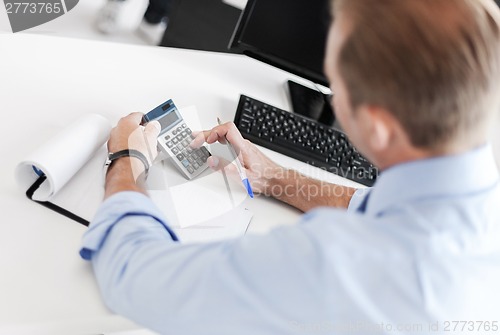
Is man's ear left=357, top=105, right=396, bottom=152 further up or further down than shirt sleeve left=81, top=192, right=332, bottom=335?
further up

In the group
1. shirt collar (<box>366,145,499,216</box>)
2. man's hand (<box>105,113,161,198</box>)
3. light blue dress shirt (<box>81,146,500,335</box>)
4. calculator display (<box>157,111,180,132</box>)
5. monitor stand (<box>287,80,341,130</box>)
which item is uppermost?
shirt collar (<box>366,145,499,216</box>)

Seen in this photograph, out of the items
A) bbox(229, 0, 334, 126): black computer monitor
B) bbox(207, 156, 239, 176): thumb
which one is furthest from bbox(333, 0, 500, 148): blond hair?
bbox(229, 0, 334, 126): black computer monitor

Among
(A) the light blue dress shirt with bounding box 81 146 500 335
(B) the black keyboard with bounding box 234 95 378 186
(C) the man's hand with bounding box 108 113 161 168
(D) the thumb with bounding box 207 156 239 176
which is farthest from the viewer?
(B) the black keyboard with bounding box 234 95 378 186

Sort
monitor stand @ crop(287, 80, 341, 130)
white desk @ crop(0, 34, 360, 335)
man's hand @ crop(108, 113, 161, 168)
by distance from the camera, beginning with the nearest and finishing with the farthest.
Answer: white desk @ crop(0, 34, 360, 335)
man's hand @ crop(108, 113, 161, 168)
monitor stand @ crop(287, 80, 341, 130)

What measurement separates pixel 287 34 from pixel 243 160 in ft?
1.10

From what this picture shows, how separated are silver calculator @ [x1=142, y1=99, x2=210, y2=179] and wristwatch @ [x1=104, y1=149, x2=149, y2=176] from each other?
0.25 ft

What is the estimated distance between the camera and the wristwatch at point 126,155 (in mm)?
946

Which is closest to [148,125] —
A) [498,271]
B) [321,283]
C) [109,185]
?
[109,185]

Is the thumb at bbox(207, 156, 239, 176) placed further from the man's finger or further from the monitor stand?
the monitor stand

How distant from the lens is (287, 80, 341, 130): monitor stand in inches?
53.1

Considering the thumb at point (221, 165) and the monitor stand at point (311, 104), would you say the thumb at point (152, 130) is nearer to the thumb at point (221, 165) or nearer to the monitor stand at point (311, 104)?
the thumb at point (221, 165)

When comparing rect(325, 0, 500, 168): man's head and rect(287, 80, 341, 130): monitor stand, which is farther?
rect(287, 80, 341, 130): monitor stand

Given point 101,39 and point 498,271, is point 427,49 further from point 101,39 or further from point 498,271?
point 101,39

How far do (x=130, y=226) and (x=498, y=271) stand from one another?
0.49 metres
